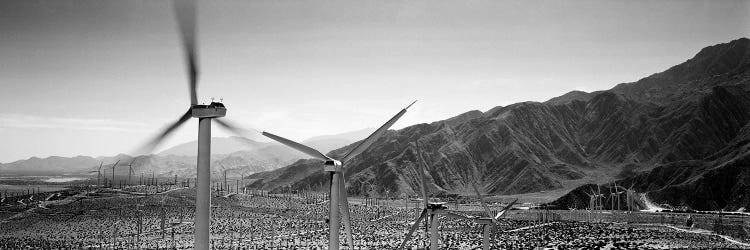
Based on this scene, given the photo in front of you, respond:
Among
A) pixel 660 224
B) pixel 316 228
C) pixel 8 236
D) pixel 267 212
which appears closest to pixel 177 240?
pixel 316 228

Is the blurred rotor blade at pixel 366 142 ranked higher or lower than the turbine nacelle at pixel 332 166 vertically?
higher

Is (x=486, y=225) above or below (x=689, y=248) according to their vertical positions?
above

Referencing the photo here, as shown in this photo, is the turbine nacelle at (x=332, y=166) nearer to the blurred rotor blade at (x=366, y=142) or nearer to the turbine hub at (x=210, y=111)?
the blurred rotor blade at (x=366, y=142)

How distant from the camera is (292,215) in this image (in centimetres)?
18062

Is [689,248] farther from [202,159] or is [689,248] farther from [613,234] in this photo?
[202,159]

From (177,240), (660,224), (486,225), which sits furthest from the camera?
(660,224)

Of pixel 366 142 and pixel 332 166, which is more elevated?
pixel 366 142

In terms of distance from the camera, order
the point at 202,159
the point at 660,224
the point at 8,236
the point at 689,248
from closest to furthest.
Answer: the point at 202,159 < the point at 689,248 < the point at 8,236 < the point at 660,224

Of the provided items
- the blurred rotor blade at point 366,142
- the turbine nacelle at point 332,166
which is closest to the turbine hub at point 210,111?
the turbine nacelle at point 332,166

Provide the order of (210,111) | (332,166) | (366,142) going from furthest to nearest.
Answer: (366,142) → (332,166) → (210,111)

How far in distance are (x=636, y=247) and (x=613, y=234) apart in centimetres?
2281

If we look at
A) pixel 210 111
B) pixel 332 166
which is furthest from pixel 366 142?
pixel 210 111

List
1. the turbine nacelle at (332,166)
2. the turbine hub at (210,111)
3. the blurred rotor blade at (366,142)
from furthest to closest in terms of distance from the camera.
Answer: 1. the blurred rotor blade at (366,142)
2. the turbine nacelle at (332,166)
3. the turbine hub at (210,111)

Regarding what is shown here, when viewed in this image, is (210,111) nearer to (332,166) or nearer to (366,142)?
(332,166)
